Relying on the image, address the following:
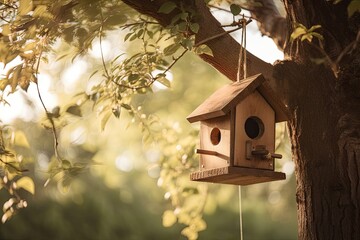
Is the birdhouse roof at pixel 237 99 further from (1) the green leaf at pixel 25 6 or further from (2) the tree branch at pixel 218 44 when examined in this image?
(1) the green leaf at pixel 25 6

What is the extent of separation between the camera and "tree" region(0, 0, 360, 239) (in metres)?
2.19

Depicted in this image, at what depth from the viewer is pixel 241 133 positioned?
2.20m

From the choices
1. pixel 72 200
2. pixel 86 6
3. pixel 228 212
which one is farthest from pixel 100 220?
pixel 86 6

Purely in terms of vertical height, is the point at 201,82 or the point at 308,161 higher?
the point at 201,82

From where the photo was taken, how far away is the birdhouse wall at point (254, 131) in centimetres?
218

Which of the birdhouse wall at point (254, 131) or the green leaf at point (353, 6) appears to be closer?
the green leaf at point (353, 6)

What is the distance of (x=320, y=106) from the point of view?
228 cm

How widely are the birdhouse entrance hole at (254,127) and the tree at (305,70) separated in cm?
10

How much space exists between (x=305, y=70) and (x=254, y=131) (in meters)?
0.25

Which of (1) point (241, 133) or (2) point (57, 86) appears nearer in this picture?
(1) point (241, 133)

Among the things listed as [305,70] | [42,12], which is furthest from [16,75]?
[305,70]

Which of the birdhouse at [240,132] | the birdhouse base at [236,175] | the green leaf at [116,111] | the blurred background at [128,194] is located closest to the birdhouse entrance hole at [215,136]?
the birdhouse at [240,132]

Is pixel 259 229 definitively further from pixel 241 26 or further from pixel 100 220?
pixel 241 26

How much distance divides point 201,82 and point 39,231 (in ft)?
4.87
